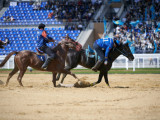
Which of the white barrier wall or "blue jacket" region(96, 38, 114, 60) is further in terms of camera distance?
the white barrier wall

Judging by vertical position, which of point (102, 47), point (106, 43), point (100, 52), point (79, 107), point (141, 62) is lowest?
point (141, 62)

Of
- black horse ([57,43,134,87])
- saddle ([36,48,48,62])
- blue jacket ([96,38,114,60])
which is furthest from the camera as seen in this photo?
black horse ([57,43,134,87])

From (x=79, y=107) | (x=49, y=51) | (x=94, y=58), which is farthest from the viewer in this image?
(x=94, y=58)

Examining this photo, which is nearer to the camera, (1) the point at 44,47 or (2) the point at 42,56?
(1) the point at 44,47

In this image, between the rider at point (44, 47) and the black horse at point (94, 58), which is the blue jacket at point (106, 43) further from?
the rider at point (44, 47)

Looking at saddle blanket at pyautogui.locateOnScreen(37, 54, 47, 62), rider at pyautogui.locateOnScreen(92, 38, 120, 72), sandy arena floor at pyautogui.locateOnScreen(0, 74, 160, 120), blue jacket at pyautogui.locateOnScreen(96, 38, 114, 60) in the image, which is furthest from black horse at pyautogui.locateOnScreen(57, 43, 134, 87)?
sandy arena floor at pyautogui.locateOnScreen(0, 74, 160, 120)

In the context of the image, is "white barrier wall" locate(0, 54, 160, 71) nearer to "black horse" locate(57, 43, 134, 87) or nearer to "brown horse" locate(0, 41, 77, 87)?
"black horse" locate(57, 43, 134, 87)

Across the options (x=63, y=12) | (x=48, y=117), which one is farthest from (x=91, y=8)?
(x=48, y=117)

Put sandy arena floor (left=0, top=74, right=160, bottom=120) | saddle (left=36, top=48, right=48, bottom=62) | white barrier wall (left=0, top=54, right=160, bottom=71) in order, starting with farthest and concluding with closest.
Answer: white barrier wall (left=0, top=54, right=160, bottom=71), saddle (left=36, top=48, right=48, bottom=62), sandy arena floor (left=0, top=74, right=160, bottom=120)

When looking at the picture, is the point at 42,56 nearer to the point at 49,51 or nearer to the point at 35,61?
the point at 35,61

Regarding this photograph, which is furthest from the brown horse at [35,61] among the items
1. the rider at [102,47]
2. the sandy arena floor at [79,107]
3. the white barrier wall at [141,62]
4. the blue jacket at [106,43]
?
the white barrier wall at [141,62]

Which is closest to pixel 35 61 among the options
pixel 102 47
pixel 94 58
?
pixel 94 58

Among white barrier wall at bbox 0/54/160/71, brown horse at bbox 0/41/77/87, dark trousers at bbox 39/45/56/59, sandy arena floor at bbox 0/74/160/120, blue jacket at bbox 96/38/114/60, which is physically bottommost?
white barrier wall at bbox 0/54/160/71

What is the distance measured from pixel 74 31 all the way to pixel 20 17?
26.7ft
